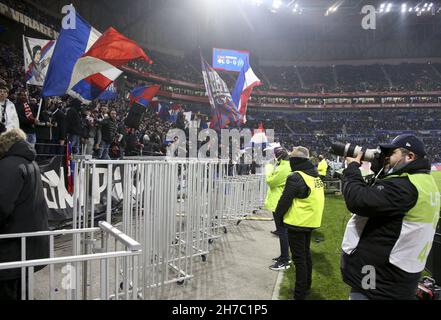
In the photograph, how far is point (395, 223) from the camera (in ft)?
7.46

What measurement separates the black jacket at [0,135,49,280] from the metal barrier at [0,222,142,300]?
0.27 feet

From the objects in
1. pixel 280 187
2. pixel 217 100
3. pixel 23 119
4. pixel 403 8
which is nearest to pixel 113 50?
pixel 23 119

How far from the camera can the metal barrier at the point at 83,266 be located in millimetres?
1976

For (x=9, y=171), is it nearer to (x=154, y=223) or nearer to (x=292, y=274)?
(x=154, y=223)

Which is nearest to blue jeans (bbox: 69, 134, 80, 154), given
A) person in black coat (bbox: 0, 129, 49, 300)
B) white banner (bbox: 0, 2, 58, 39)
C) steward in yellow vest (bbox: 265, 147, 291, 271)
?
steward in yellow vest (bbox: 265, 147, 291, 271)

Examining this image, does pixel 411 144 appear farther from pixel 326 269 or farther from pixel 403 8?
pixel 403 8

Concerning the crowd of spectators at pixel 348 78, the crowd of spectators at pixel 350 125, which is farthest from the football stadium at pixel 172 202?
the crowd of spectators at pixel 348 78

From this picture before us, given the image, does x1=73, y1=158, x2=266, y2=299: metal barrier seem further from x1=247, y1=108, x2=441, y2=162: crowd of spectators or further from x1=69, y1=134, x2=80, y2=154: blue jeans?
x1=247, y1=108, x2=441, y2=162: crowd of spectators

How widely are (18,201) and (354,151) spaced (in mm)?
2858

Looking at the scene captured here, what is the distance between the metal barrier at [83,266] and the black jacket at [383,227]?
1.58m

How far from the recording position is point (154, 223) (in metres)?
3.98

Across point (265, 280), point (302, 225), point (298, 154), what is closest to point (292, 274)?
point (265, 280)

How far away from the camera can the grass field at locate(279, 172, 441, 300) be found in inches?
171
